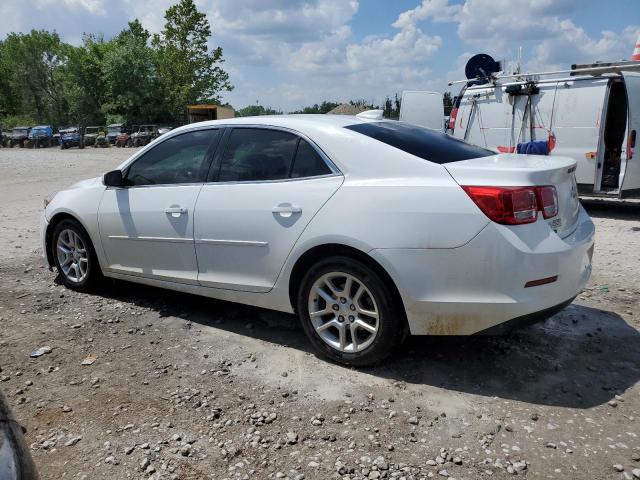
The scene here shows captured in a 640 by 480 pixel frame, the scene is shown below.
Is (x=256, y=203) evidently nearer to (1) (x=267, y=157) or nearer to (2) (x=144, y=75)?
(1) (x=267, y=157)

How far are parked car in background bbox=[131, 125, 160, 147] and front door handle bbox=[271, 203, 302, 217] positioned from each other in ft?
136

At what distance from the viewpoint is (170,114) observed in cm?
5172

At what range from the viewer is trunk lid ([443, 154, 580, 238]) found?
10.00ft

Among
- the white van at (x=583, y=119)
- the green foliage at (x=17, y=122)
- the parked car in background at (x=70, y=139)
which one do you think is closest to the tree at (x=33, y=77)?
the green foliage at (x=17, y=122)

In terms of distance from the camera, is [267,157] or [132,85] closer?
[267,157]

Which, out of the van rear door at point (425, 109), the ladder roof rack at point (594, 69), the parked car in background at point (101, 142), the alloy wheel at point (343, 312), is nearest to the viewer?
the alloy wheel at point (343, 312)

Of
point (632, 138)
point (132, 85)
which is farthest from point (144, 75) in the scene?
point (632, 138)

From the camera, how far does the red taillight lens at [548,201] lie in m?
3.08

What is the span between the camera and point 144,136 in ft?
143

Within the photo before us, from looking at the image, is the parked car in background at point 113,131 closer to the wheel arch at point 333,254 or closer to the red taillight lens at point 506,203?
the wheel arch at point 333,254

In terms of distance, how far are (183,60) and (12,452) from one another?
181 feet

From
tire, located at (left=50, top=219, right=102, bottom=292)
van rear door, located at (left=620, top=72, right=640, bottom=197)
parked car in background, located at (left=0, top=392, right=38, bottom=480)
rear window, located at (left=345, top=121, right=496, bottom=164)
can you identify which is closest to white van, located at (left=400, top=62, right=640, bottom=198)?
van rear door, located at (left=620, top=72, right=640, bottom=197)

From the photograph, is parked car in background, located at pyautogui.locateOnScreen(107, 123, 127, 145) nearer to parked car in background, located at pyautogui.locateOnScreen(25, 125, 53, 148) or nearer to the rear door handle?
parked car in background, located at pyautogui.locateOnScreen(25, 125, 53, 148)

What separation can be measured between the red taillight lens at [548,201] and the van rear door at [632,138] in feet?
21.0
